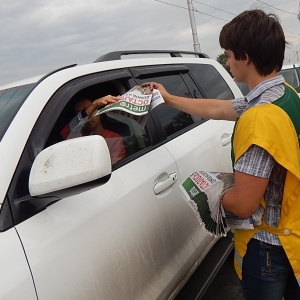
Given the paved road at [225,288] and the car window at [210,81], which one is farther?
the car window at [210,81]

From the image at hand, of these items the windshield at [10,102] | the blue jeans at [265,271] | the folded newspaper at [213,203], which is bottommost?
the blue jeans at [265,271]

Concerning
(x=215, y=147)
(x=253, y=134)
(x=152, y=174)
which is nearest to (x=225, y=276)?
(x=215, y=147)

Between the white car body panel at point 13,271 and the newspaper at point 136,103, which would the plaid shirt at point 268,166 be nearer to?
the newspaper at point 136,103

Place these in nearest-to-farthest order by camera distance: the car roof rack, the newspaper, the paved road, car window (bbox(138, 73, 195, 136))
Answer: the newspaper < the car roof rack < car window (bbox(138, 73, 195, 136)) < the paved road

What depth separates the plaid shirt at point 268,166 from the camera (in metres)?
1.37

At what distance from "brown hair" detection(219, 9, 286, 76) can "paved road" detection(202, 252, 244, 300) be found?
6.37 feet

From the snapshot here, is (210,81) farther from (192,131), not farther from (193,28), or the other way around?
(193,28)

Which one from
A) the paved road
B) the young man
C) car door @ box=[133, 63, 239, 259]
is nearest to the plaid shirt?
the young man

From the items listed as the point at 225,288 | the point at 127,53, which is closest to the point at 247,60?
the point at 127,53

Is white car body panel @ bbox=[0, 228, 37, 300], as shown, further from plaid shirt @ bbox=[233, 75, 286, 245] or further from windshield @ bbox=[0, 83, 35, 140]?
plaid shirt @ bbox=[233, 75, 286, 245]

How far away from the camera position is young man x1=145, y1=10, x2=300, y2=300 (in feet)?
4.47

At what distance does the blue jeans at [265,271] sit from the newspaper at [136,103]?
79 centimetres

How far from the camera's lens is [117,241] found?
1677mm

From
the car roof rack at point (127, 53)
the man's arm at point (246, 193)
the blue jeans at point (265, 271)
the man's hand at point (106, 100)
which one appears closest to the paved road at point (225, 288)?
the blue jeans at point (265, 271)
